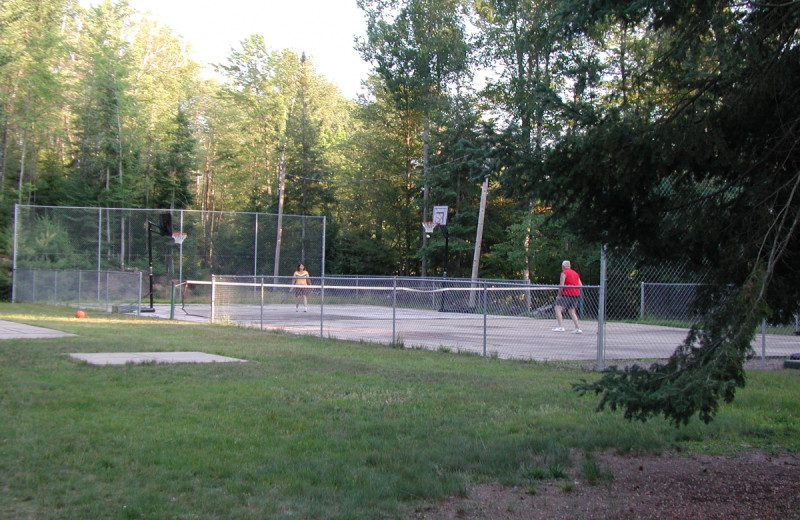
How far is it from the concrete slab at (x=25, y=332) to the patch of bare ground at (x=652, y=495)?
12.1 metres

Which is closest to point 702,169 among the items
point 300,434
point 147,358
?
point 300,434

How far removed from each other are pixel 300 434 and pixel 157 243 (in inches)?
1089

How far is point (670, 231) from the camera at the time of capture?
5.48 metres

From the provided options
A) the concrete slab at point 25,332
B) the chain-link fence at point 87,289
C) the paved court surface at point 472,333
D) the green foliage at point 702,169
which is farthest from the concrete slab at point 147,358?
the chain-link fence at point 87,289

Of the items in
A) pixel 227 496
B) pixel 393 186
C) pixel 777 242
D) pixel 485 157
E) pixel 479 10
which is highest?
pixel 479 10

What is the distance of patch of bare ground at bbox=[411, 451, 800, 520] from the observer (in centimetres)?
463

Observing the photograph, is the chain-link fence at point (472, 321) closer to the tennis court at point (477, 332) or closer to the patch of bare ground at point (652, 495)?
the tennis court at point (477, 332)

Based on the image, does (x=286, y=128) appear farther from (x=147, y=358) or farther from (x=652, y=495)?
(x=652, y=495)

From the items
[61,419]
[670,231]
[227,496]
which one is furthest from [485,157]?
[61,419]

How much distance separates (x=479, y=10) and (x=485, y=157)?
34.4m

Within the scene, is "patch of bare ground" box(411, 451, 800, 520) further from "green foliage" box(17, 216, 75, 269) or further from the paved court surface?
"green foliage" box(17, 216, 75, 269)

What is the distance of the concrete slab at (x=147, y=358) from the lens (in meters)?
10.7

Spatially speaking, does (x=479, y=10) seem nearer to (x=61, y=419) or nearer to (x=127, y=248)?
(x=127, y=248)

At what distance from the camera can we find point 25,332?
15.3 m
